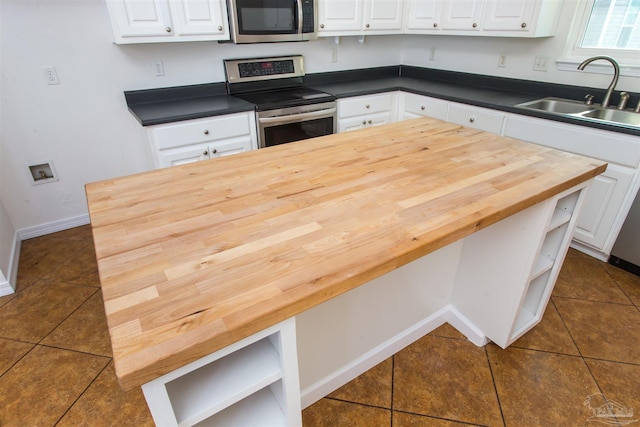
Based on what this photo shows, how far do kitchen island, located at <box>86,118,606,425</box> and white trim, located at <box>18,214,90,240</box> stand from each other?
199cm

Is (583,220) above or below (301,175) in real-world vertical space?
below

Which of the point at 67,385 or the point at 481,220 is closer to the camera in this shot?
the point at 481,220

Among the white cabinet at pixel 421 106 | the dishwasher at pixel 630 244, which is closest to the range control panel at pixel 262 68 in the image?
the white cabinet at pixel 421 106

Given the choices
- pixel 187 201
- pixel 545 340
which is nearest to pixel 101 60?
pixel 187 201

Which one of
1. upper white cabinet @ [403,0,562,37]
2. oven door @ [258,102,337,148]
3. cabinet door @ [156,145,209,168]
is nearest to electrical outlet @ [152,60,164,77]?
cabinet door @ [156,145,209,168]

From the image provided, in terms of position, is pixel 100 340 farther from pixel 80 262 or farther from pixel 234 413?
pixel 234 413

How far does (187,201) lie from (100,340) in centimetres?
122

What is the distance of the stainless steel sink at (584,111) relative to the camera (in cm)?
226

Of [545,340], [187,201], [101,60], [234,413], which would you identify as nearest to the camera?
[234,413]

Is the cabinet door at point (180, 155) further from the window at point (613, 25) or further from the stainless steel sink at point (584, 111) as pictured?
the window at point (613, 25)

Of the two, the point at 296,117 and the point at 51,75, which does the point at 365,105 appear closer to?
the point at 296,117

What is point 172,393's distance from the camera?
86 centimetres

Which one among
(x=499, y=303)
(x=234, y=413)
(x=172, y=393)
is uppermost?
(x=172, y=393)

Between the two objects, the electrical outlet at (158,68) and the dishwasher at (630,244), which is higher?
the electrical outlet at (158,68)
